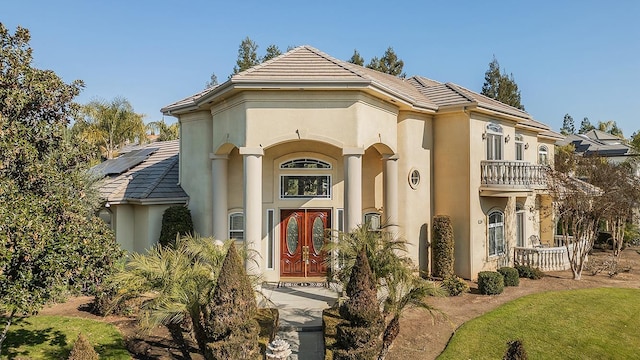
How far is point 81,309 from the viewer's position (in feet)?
40.3

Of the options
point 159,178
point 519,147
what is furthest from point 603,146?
point 159,178

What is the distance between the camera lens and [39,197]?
6633 mm

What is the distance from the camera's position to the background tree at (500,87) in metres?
49.9

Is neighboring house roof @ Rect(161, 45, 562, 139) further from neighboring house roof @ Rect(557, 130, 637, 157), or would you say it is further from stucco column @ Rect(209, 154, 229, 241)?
neighboring house roof @ Rect(557, 130, 637, 157)

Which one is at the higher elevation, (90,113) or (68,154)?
(90,113)

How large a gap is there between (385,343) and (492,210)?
10.3 metres

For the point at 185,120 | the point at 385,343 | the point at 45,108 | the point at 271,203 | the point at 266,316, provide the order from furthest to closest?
the point at 185,120
the point at 271,203
the point at 266,316
the point at 385,343
the point at 45,108

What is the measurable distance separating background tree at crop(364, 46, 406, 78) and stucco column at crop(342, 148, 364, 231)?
33631 mm

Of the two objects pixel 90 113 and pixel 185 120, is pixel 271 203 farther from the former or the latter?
pixel 90 113

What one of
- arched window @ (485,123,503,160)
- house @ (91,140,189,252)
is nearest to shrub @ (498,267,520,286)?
arched window @ (485,123,503,160)

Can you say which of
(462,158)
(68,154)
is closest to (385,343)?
(68,154)

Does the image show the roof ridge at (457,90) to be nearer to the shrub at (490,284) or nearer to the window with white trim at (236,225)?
the shrub at (490,284)

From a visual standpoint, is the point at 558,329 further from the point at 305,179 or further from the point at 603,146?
the point at 603,146

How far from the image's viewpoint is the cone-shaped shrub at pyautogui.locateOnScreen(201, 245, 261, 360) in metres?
7.12
